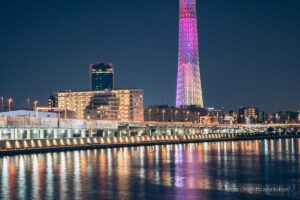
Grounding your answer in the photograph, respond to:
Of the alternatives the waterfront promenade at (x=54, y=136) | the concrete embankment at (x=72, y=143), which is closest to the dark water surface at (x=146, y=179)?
the concrete embankment at (x=72, y=143)

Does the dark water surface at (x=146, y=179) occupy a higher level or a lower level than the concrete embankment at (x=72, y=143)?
lower

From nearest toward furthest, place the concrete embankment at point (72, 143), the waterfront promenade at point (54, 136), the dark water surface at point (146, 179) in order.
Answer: the dark water surface at point (146, 179)
the concrete embankment at point (72, 143)
the waterfront promenade at point (54, 136)

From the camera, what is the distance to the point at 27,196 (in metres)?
42.2

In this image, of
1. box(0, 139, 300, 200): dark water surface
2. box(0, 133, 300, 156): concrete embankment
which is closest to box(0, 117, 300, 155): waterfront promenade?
box(0, 133, 300, 156): concrete embankment

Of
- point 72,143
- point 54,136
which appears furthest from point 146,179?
point 54,136

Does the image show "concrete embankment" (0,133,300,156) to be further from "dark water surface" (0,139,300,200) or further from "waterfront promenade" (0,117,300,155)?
"dark water surface" (0,139,300,200)

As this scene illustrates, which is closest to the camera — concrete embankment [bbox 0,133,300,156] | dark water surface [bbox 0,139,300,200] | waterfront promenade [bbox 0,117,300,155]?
dark water surface [bbox 0,139,300,200]

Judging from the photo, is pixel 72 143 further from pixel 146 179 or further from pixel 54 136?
pixel 146 179

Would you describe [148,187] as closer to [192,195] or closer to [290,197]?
[192,195]

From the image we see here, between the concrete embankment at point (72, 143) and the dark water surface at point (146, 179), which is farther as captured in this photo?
the concrete embankment at point (72, 143)

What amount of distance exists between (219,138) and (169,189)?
135 meters

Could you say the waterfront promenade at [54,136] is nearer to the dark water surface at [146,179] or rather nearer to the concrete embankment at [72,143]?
the concrete embankment at [72,143]

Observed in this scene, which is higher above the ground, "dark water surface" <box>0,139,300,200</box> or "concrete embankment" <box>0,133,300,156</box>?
"concrete embankment" <box>0,133,300,156</box>

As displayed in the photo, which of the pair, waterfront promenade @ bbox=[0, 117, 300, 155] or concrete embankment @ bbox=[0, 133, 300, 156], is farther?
waterfront promenade @ bbox=[0, 117, 300, 155]
